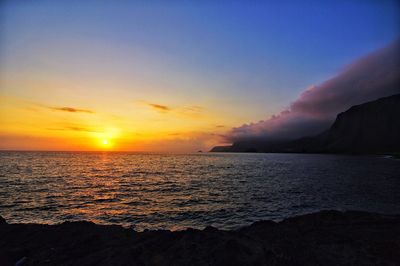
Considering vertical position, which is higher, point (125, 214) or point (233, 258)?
point (233, 258)

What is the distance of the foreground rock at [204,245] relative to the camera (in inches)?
418

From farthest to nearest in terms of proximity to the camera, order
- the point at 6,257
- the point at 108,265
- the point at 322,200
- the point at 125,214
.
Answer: the point at 322,200
the point at 125,214
the point at 6,257
the point at 108,265

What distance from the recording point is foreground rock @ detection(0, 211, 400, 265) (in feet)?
34.8

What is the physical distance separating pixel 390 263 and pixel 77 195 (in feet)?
108

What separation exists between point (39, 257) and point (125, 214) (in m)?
13.2

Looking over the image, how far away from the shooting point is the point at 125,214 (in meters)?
24.4

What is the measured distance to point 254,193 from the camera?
35.8m

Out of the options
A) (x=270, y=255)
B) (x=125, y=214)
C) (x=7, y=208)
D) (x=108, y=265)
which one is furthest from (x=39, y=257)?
(x=7, y=208)

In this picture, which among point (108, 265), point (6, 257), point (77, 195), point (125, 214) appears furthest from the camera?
point (77, 195)

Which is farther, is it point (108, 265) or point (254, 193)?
point (254, 193)

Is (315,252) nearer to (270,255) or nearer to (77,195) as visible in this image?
(270,255)

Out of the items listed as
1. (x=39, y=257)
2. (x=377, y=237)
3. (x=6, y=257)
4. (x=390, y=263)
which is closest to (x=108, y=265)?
(x=39, y=257)

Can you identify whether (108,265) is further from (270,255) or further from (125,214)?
(125,214)

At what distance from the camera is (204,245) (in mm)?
11609
